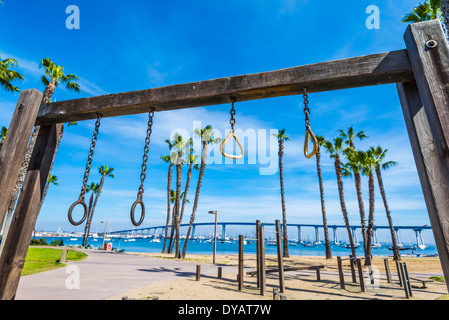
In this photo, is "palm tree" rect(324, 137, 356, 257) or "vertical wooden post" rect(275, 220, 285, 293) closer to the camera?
"vertical wooden post" rect(275, 220, 285, 293)

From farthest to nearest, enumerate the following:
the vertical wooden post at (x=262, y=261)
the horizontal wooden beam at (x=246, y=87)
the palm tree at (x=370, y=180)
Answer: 1. the palm tree at (x=370, y=180)
2. the vertical wooden post at (x=262, y=261)
3. the horizontal wooden beam at (x=246, y=87)

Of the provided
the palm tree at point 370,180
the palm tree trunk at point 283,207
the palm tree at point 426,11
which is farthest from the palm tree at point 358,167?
the palm tree at point 426,11

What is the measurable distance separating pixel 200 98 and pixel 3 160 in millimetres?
2400

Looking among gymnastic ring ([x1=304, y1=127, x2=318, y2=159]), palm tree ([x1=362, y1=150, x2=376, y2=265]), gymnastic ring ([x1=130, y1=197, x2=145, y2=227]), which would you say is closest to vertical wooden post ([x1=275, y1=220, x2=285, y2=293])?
gymnastic ring ([x1=130, y1=197, x2=145, y2=227])

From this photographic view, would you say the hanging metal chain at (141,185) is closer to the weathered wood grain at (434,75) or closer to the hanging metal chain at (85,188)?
the hanging metal chain at (85,188)

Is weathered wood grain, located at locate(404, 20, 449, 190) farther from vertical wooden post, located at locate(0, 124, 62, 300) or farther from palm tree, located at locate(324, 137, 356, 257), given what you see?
palm tree, located at locate(324, 137, 356, 257)

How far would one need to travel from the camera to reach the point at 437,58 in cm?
185

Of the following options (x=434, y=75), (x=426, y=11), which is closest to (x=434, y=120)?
(x=434, y=75)

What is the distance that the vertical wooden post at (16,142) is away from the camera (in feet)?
8.53

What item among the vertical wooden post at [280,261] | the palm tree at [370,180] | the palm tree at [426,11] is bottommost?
the vertical wooden post at [280,261]

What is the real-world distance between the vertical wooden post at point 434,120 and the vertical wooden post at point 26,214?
4.05m

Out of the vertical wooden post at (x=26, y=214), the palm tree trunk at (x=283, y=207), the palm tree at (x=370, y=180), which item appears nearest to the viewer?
the vertical wooden post at (x=26, y=214)

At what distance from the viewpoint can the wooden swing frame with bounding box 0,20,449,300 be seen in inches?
70.6
